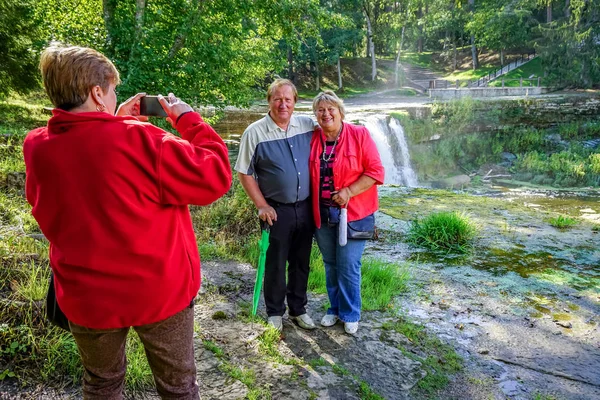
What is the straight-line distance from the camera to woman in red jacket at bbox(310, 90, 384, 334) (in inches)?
134

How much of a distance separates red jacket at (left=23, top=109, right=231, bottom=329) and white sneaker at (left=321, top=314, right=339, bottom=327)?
213 centimetres

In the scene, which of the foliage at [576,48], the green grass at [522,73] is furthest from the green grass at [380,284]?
the green grass at [522,73]

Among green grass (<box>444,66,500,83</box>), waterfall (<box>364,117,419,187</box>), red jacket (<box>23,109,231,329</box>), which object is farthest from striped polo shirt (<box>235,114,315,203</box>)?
green grass (<box>444,66,500,83</box>)

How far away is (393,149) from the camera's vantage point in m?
15.3

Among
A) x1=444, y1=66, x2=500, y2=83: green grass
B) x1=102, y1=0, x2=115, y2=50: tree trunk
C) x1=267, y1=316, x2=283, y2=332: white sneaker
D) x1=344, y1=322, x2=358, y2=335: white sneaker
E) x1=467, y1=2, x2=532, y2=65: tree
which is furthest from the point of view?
x1=444, y1=66, x2=500, y2=83: green grass

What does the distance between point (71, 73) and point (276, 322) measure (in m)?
2.49

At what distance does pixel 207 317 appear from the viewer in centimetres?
358

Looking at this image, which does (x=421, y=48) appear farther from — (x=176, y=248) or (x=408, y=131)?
(x=176, y=248)

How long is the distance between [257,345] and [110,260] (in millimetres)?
1876

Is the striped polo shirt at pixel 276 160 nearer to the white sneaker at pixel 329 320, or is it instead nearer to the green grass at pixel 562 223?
the white sneaker at pixel 329 320

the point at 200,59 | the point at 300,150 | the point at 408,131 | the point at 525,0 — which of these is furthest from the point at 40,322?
the point at 525,0

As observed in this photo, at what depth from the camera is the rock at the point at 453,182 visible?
15152mm

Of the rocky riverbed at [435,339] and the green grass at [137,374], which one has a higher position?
the green grass at [137,374]

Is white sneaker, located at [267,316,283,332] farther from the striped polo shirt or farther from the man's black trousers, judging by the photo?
the striped polo shirt
